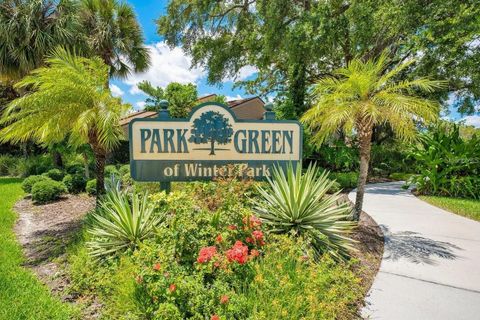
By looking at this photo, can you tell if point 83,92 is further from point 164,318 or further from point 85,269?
point 164,318

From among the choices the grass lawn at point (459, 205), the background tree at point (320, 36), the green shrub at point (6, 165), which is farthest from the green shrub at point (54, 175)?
the grass lawn at point (459, 205)

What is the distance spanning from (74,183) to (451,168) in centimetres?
1259

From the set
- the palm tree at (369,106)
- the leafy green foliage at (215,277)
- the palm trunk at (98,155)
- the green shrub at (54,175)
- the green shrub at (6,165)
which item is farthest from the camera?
the green shrub at (6,165)

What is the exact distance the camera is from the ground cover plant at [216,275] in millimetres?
2629

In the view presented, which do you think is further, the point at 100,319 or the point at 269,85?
the point at 269,85

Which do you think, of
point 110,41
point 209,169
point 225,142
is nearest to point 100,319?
point 209,169

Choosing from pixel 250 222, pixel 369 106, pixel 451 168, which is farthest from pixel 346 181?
pixel 250 222

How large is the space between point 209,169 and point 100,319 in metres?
2.61

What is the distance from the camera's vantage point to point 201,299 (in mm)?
2615

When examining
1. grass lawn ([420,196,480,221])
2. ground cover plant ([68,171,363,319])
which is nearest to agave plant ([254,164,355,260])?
ground cover plant ([68,171,363,319])

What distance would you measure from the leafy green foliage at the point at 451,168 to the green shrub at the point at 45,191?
1173 centimetres

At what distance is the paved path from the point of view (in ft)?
9.78

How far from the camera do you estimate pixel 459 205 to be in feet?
24.4

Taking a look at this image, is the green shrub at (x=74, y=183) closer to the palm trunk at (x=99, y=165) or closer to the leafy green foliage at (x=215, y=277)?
the palm trunk at (x=99, y=165)
